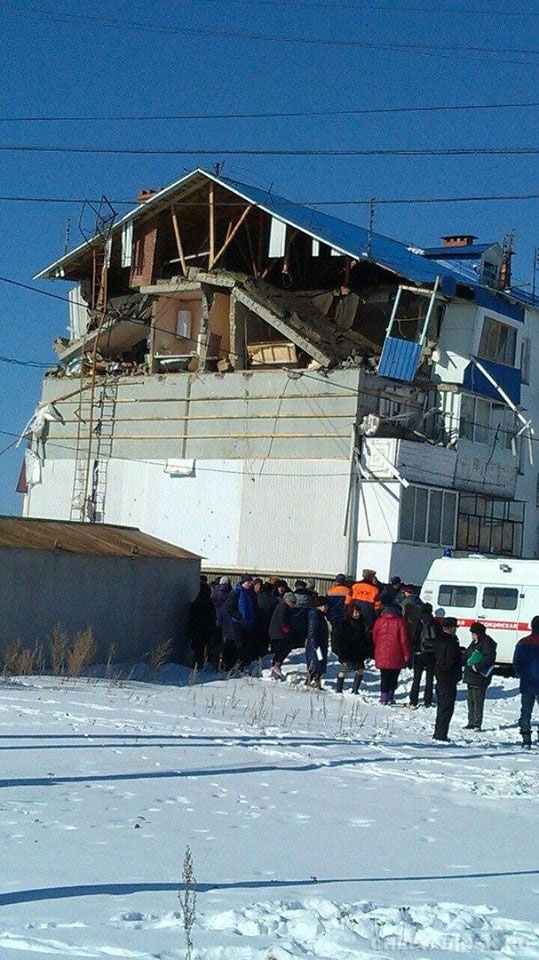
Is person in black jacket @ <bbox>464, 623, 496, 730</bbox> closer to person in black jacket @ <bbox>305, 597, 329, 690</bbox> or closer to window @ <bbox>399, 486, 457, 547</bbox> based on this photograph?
person in black jacket @ <bbox>305, 597, 329, 690</bbox>

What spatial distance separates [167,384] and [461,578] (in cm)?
1746

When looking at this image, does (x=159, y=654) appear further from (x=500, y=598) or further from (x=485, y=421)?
(x=485, y=421)

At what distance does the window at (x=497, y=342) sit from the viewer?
4375cm

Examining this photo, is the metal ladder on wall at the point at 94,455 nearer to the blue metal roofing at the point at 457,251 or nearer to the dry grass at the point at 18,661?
the blue metal roofing at the point at 457,251

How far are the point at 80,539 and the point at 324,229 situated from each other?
20693 mm

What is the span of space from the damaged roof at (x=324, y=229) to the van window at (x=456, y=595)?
571 inches

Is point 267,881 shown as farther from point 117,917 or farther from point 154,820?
point 154,820

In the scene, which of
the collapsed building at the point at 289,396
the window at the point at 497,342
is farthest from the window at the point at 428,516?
the window at the point at 497,342

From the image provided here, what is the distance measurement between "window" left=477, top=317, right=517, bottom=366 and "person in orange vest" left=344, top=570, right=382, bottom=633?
62.5 feet

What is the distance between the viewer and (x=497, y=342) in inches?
1751

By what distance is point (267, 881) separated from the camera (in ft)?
27.0

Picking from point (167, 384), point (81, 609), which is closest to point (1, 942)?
point (81, 609)

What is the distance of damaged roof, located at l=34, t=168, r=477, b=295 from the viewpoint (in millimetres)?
41656

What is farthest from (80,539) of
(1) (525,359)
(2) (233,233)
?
(1) (525,359)
